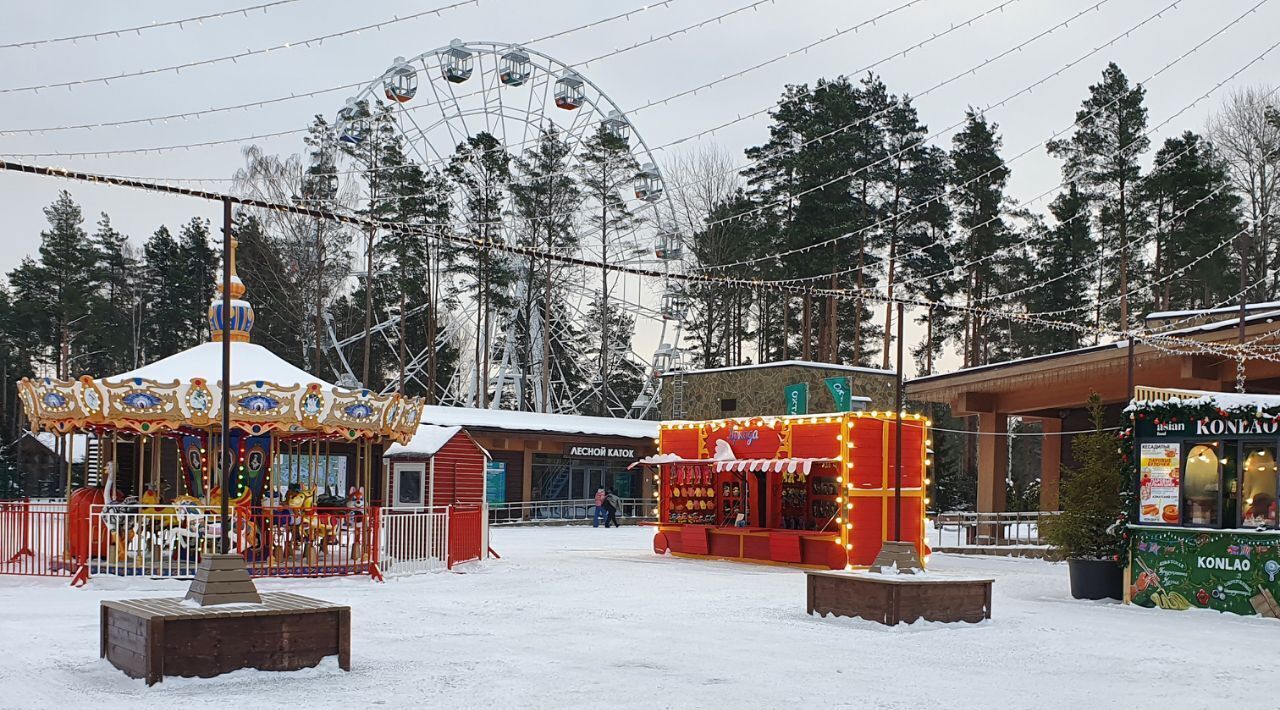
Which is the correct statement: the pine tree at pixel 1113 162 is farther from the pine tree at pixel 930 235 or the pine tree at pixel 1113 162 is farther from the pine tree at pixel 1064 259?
the pine tree at pixel 930 235

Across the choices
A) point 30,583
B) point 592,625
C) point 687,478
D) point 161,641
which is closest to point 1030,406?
point 687,478

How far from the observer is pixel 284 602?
940 centimetres

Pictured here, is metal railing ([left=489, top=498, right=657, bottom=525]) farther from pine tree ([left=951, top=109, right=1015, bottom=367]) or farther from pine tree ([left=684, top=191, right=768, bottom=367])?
pine tree ([left=951, top=109, right=1015, bottom=367])

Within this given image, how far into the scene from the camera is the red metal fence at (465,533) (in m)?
18.8

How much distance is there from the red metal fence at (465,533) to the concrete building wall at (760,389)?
55.3 ft

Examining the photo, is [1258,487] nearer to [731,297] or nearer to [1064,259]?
[1064,259]

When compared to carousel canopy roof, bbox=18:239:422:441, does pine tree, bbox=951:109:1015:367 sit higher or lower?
higher

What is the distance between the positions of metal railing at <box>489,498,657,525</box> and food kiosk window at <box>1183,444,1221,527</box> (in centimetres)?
2300

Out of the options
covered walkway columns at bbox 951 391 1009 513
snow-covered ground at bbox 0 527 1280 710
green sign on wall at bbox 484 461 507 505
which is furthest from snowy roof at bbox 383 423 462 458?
green sign on wall at bbox 484 461 507 505

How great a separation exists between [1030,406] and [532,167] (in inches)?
983

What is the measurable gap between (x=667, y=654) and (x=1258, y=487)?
7716 mm

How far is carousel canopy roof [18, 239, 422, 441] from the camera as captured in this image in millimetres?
16891

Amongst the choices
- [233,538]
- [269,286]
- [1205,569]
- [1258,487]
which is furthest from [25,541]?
[269,286]

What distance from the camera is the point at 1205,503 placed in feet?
47.2
